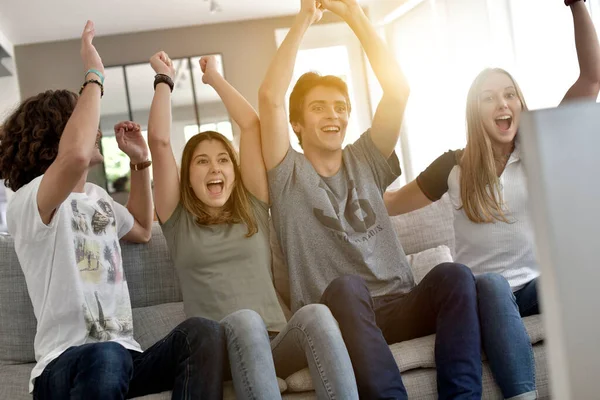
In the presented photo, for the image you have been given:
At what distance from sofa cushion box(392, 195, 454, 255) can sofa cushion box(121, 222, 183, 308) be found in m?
0.81

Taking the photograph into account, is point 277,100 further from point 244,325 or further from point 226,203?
point 244,325

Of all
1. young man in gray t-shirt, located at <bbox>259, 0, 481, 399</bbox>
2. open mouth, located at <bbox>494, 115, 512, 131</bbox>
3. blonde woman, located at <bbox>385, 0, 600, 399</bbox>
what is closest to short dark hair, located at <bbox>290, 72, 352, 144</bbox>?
young man in gray t-shirt, located at <bbox>259, 0, 481, 399</bbox>

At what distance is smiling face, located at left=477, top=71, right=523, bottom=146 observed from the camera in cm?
230

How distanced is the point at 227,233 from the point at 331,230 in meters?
0.30

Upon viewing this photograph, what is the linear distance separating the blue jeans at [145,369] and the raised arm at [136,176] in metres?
0.55

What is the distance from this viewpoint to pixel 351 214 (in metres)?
2.18

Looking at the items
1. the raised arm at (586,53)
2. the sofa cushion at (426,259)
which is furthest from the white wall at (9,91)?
the raised arm at (586,53)

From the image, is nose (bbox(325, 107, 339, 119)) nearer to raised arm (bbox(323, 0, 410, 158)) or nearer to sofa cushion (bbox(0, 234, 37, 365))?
raised arm (bbox(323, 0, 410, 158))

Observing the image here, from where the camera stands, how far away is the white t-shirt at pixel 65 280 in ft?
5.79

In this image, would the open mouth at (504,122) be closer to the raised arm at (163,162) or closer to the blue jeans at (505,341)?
the blue jeans at (505,341)

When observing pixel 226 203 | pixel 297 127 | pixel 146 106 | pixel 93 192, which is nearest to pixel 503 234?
pixel 297 127

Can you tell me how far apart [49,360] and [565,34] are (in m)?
3.77

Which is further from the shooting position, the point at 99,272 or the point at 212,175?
the point at 212,175

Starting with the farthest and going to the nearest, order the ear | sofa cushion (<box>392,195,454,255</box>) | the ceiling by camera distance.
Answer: the ceiling < sofa cushion (<box>392,195,454,255</box>) < the ear
